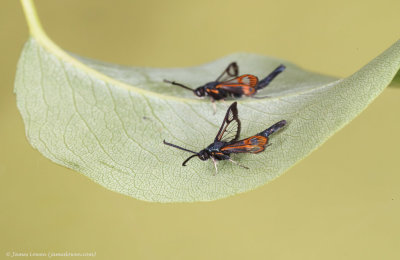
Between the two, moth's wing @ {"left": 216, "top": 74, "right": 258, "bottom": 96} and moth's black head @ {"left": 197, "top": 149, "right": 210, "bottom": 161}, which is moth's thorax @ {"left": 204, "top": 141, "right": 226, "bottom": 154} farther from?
moth's wing @ {"left": 216, "top": 74, "right": 258, "bottom": 96}

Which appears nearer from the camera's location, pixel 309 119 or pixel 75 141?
pixel 309 119

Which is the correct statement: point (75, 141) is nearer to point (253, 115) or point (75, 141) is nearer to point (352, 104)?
point (253, 115)

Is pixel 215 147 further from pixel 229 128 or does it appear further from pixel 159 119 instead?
pixel 159 119

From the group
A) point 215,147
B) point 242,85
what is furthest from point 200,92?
point 215,147

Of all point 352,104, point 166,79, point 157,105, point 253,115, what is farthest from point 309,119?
point 166,79

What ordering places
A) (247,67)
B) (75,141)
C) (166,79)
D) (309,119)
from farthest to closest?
(247,67), (166,79), (75,141), (309,119)

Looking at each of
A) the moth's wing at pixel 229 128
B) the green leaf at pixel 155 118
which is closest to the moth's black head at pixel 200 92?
the green leaf at pixel 155 118

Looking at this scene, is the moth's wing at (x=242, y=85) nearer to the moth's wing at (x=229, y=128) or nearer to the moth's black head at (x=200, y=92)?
the moth's black head at (x=200, y=92)
